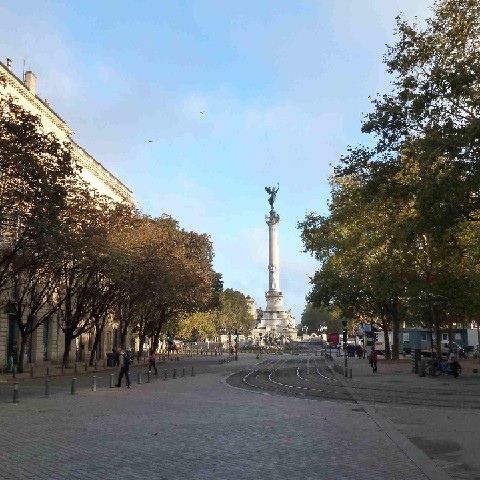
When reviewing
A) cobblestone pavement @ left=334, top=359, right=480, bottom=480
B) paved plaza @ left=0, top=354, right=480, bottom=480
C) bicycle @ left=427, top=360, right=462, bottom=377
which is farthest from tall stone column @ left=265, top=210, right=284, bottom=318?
paved plaza @ left=0, top=354, right=480, bottom=480

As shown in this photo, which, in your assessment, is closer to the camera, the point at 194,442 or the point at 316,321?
the point at 194,442

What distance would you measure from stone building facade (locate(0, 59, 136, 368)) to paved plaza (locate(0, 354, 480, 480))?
927 inches

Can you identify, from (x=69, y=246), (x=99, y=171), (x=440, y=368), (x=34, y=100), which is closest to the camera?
(x=69, y=246)

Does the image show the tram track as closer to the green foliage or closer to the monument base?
the monument base

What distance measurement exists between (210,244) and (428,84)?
47.6 m

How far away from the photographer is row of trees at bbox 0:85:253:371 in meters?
25.9

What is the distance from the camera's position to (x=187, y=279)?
164ft

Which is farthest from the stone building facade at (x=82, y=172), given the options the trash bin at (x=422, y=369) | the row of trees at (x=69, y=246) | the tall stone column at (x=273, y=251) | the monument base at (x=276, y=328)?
the monument base at (x=276, y=328)

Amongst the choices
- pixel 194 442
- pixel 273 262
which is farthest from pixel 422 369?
pixel 273 262

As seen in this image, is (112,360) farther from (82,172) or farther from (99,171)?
(99,171)

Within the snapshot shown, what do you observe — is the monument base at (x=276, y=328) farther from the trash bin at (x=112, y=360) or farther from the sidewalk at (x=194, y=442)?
the sidewalk at (x=194, y=442)

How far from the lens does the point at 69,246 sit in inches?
1255

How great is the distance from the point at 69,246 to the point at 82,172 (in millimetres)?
20315

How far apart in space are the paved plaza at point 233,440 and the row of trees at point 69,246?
10.1m
